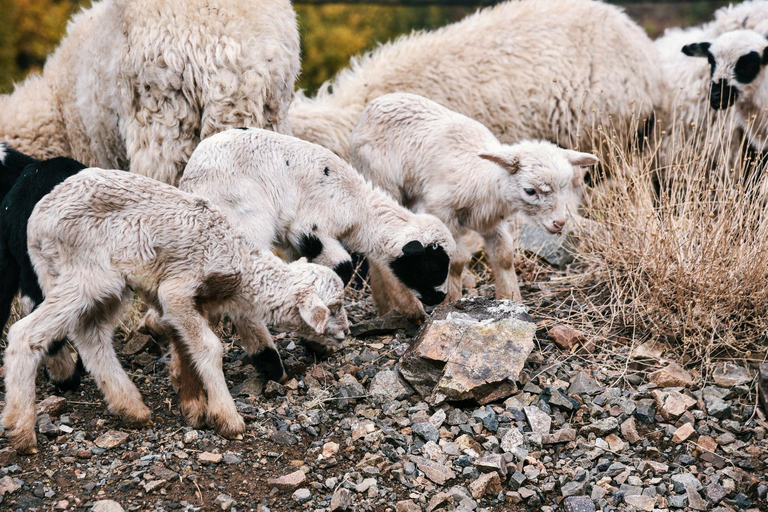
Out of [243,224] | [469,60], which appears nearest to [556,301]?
[243,224]

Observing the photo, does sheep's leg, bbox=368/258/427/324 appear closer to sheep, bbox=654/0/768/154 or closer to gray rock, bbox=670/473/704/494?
gray rock, bbox=670/473/704/494

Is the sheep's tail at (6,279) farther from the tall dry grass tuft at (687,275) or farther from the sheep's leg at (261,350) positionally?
the tall dry grass tuft at (687,275)

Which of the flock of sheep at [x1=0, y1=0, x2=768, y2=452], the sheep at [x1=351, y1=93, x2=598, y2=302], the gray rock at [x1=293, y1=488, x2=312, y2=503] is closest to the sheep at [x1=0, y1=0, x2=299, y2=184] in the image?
the flock of sheep at [x1=0, y1=0, x2=768, y2=452]

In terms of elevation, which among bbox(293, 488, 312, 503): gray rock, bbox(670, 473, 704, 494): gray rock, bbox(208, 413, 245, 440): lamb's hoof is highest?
bbox(208, 413, 245, 440): lamb's hoof

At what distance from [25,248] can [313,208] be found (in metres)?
1.82

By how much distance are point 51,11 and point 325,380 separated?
45.2 ft

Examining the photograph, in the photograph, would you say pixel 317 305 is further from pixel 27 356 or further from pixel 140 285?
pixel 27 356

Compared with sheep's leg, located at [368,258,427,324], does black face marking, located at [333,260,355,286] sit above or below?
above

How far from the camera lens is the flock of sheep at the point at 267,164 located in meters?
4.65

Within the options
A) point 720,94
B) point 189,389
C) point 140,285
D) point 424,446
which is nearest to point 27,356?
point 140,285

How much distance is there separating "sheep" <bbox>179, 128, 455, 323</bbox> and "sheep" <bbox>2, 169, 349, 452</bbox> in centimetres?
43

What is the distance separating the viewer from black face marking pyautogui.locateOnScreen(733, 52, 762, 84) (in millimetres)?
7414

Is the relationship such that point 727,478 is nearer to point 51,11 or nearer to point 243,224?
point 243,224

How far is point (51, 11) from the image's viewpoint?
53.3ft
